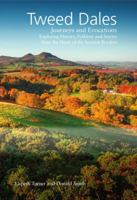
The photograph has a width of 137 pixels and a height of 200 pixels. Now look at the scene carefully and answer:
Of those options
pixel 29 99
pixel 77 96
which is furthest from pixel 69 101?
pixel 29 99

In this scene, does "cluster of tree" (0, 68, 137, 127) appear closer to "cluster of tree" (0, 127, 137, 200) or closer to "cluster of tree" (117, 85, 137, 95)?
"cluster of tree" (117, 85, 137, 95)

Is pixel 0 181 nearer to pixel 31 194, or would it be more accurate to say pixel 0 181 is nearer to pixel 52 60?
pixel 31 194

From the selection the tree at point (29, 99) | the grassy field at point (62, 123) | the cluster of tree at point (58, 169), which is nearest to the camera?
the cluster of tree at point (58, 169)

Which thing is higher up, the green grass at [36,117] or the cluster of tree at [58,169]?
the green grass at [36,117]

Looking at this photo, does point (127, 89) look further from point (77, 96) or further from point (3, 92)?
point (3, 92)

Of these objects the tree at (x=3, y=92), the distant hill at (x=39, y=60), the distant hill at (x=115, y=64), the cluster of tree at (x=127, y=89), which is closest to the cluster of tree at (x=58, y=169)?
the tree at (x=3, y=92)

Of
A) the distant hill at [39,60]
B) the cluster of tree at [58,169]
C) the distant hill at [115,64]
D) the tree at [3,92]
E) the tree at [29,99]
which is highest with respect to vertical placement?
the distant hill at [39,60]

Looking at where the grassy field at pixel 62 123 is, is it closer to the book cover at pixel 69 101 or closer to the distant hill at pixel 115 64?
the book cover at pixel 69 101
